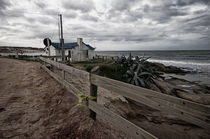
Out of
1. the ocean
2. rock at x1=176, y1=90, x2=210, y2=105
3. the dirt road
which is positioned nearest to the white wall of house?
the ocean

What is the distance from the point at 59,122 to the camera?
275cm

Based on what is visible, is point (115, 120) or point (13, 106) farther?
point (13, 106)

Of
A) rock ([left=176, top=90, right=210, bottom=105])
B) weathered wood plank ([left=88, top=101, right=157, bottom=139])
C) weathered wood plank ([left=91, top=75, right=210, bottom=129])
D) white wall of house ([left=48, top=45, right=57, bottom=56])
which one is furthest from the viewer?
white wall of house ([left=48, top=45, right=57, bottom=56])

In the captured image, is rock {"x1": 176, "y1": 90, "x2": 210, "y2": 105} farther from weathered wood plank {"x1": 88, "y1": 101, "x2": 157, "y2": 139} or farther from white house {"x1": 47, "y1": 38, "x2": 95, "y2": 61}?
white house {"x1": 47, "y1": 38, "x2": 95, "y2": 61}

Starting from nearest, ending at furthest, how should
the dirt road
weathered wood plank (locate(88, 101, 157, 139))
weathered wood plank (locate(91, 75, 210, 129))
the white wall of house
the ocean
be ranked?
weathered wood plank (locate(91, 75, 210, 129)), weathered wood plank (locate(88, 101, 157, 139)), the dirt road, the ocean, the white wall of house

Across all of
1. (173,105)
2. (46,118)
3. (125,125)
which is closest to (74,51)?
(46,118)

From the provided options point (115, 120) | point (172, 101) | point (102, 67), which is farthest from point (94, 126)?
point (102, 67)

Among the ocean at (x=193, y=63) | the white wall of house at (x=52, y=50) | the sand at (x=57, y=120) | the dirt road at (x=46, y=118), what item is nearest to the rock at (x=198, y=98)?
the ocean at (x=193, y=63)

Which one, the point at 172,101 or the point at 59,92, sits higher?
the point at 172,101

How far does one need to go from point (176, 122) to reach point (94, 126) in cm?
354

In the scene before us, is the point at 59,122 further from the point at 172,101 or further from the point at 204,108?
the point at 204,108

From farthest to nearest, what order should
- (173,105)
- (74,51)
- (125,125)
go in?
1. (74,51)
2. (125,125)
3. (173,105)

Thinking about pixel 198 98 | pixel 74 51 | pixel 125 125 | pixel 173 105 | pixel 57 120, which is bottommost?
pixel 198 98

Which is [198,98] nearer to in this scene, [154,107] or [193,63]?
[154,107]
